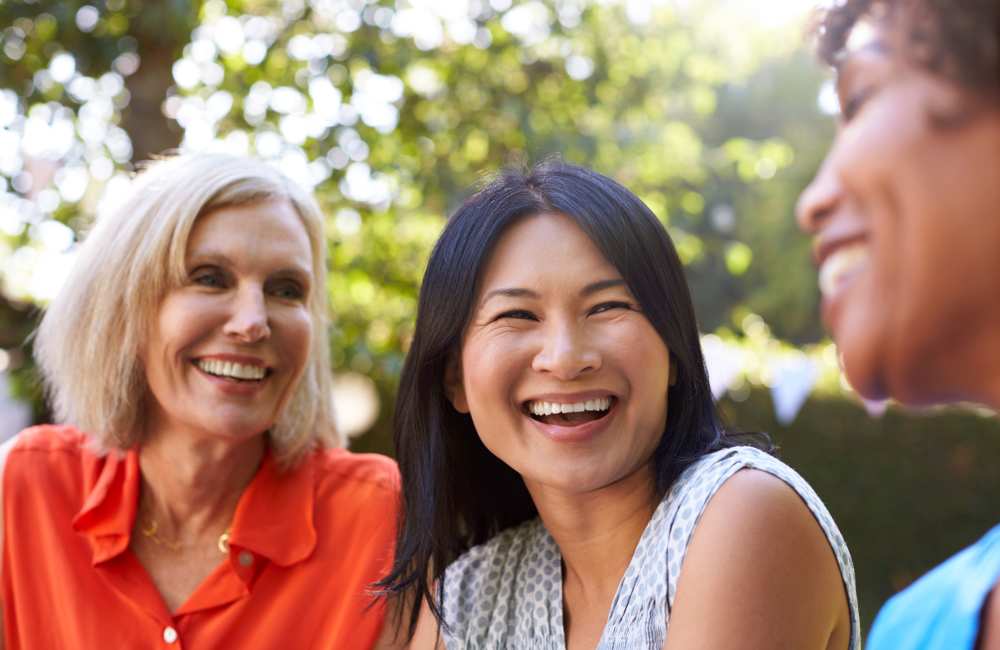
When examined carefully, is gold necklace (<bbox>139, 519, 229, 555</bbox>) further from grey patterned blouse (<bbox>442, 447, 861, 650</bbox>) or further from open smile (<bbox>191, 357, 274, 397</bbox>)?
grey patterned blouse (<bbox>442, 447, 861, 650</bbox>)

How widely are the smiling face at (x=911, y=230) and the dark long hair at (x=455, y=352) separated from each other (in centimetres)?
118

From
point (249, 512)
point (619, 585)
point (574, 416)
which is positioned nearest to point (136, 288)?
point (249, 512)

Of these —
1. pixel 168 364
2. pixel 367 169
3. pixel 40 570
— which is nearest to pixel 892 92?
pixel 168 364

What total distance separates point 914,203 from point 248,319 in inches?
79.6

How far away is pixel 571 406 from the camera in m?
2.03

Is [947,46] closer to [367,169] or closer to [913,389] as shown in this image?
[913,389]

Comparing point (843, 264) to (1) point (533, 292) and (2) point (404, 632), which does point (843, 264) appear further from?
(2) point (404, 632)

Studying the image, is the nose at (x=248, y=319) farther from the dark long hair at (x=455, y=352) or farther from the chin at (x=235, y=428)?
the dark long hair at (x=455, y=352)

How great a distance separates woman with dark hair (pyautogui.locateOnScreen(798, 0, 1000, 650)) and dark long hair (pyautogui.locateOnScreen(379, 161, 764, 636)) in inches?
46.1

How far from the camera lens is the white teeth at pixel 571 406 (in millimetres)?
2031

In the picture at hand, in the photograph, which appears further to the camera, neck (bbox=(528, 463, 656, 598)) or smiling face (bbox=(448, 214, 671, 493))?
neck (bbox=(528, 463, 656, 598))

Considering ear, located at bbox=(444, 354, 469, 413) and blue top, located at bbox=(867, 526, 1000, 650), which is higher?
ear, located at bbox=(444, 354, 469, 413)

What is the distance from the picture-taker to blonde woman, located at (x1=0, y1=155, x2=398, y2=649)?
2629mm

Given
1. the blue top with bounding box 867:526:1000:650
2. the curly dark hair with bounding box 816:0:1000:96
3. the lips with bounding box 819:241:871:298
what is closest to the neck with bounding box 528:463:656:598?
the blue top with bounding box 867:526:1000:650
